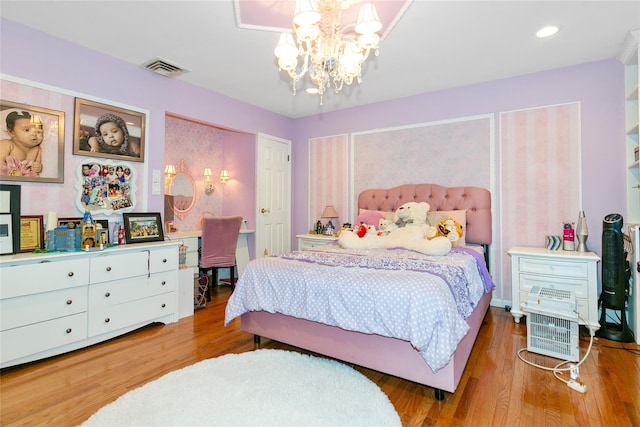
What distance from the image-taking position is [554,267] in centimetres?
294

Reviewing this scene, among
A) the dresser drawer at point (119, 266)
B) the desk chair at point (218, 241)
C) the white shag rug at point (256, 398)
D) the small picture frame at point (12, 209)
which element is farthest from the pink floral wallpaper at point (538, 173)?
the small picture frame at point (12, 209)

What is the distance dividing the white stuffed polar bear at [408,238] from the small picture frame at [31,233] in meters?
2.56

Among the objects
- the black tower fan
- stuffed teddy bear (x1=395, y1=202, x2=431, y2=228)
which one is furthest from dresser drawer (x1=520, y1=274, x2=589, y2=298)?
stuffed teddy bear (x1=395, y1=202, x2=431, y2=228)

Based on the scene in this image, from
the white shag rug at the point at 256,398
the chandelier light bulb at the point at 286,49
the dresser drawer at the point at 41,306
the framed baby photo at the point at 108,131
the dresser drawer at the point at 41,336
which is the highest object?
the chandelier light bulb at the point at 286,49

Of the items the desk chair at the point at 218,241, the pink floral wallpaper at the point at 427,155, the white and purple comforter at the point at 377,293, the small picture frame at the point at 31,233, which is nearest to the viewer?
the white and purple comforter at the point at 377,293

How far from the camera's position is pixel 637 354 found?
96.8 inches

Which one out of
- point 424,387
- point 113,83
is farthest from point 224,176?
point 424,387

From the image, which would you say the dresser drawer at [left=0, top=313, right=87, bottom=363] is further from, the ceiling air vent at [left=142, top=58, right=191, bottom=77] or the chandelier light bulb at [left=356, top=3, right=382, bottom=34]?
the chandelier light bulb at [left=356, top=3, right=382, bottom=34]

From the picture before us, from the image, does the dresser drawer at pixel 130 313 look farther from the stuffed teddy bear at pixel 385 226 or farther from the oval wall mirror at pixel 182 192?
the stuffed teddy bear at pixel 385 226

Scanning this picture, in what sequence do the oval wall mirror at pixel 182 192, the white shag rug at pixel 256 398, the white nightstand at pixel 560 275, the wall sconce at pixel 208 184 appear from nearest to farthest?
the white shag rug at pixel 256 398
the white nightstand at pixel 560 275
the oval wall mirror at pixel 182 192
the wall sconce at pixel 208 184

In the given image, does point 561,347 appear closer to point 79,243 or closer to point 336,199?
point 336,199

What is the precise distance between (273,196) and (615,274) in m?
3.91

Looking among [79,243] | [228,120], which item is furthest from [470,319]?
[228,120]

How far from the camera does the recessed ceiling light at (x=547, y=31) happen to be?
2595 millimetres
